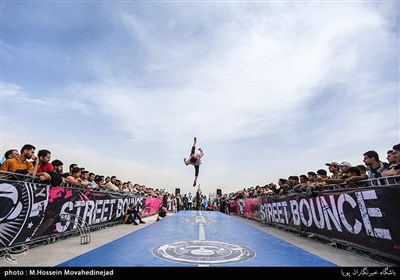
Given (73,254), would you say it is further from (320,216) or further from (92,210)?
(320,216)

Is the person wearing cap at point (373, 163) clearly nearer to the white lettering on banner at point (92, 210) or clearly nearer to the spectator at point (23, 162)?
the white lettering on banner at point (92, 210)

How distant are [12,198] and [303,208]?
9.42 meters

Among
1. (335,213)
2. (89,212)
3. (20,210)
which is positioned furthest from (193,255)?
(89,212)

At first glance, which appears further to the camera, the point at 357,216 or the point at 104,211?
the point at 104,211

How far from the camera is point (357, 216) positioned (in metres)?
6.53

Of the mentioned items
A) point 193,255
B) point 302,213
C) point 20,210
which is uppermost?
point 20,210

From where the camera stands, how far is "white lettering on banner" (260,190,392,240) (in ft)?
19.9

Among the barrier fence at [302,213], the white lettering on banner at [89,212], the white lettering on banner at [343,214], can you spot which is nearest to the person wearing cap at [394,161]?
the barrier fence at [302,213]

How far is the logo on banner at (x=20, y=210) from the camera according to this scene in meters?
5.65

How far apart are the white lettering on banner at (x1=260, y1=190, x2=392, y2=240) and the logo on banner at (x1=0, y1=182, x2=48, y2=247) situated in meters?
8.61

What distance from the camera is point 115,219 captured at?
12.8 m

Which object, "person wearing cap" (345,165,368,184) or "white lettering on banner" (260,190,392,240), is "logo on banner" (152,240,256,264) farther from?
"person wearing cap" (345,165,368,184)

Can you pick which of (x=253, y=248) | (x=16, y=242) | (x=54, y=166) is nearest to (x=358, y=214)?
(x=253, y=248)

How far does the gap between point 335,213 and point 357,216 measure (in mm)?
977
